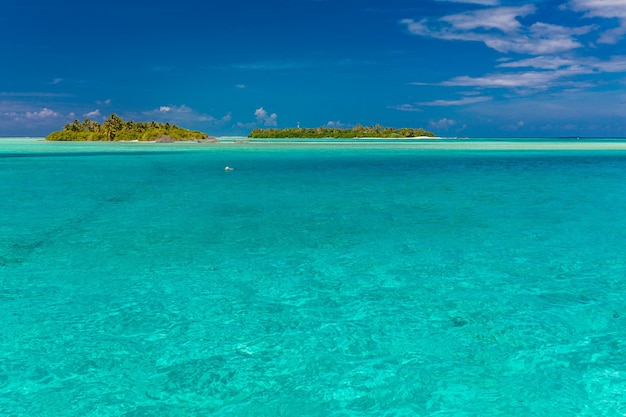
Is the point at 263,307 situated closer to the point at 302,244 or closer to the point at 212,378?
the point at 212,378

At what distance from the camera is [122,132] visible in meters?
147

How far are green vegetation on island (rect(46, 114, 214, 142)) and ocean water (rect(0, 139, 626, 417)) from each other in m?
120

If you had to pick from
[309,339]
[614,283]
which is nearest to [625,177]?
[614,283]

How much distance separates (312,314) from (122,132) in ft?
496

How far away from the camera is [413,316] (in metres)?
8.02

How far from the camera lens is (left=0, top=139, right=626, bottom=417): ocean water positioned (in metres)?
5.71

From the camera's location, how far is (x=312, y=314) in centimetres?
810

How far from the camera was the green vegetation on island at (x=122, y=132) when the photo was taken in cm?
13318

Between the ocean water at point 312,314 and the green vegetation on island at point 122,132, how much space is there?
120156mm

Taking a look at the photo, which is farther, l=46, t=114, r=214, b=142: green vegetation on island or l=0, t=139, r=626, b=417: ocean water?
l=46, t=114, r=214, b=142: green vegetation on island

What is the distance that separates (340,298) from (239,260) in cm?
330

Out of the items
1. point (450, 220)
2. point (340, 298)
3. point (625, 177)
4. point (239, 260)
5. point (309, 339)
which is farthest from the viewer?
point (625, 177)

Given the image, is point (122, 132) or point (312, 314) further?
point (122, 132)

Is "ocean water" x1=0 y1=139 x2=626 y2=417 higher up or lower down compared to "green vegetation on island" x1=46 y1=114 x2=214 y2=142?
lower down
